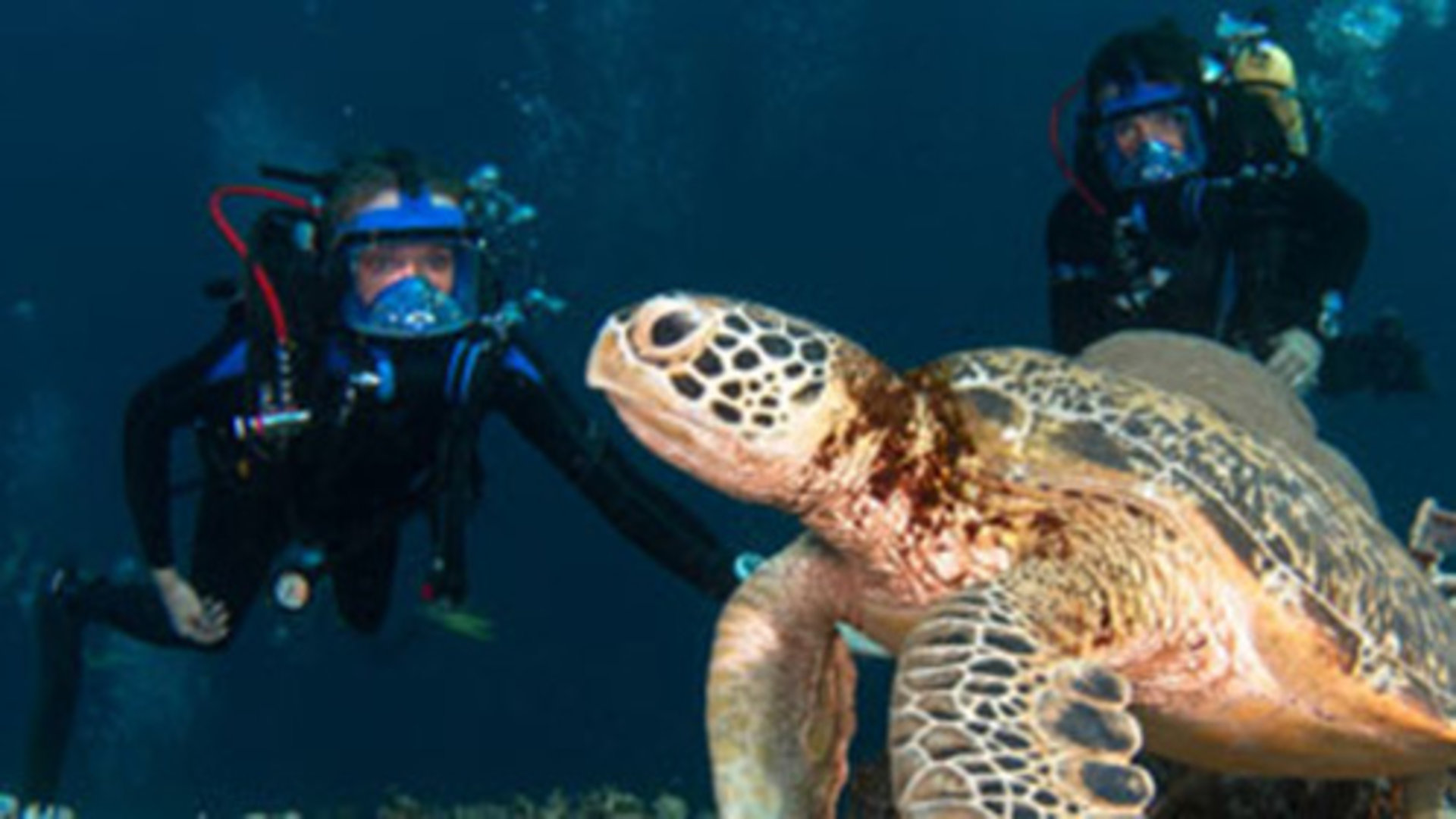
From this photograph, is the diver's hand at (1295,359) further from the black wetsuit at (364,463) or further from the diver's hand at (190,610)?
the diver's hand at (190,610)

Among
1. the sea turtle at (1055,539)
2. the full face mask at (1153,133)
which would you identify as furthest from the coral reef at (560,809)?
the full face mask at (1153,133)

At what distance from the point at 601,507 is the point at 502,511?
78.8 ft

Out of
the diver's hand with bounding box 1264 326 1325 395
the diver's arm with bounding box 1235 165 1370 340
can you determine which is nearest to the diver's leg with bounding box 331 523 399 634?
the diver's hand with bounding box 1264 326 1325 395

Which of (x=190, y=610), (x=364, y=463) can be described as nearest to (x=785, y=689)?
(x=364, y=463)

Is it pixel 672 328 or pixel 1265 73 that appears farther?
pixel 1265 73

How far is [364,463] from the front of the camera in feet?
15.5

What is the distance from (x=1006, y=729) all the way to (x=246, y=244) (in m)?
4.16

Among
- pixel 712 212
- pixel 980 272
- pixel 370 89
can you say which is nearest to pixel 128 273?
pixel 370 89

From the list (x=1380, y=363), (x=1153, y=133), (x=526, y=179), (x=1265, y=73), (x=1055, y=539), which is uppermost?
(x=1265, y=73)

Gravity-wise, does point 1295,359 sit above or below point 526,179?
above

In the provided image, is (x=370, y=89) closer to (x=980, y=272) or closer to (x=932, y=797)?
(x=980, y=272)

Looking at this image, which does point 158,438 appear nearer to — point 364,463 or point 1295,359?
point 364,463

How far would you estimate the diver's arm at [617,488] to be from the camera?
4.41 meters

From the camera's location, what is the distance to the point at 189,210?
31.4m
